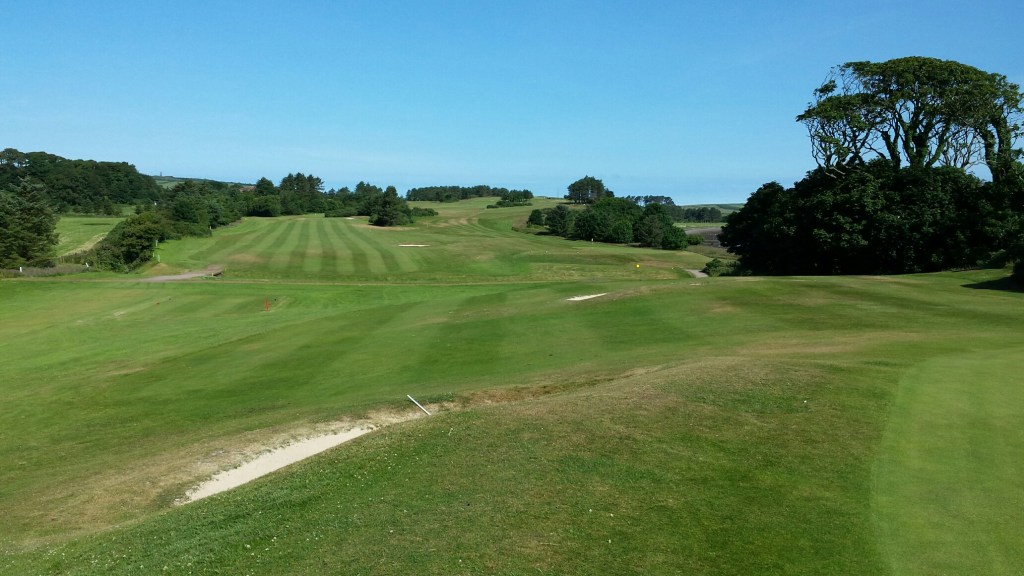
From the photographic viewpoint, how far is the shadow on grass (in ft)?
→ 103

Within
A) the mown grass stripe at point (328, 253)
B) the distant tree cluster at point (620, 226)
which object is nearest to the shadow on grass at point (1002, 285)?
the mown grass stripe at point (328, 253)

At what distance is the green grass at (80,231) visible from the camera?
99875 millimetres

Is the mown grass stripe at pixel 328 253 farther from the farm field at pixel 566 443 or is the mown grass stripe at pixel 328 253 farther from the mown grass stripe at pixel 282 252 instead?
the farm field at pixel 566 443

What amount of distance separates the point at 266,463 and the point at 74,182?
196762 millimetres

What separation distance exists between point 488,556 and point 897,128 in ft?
204

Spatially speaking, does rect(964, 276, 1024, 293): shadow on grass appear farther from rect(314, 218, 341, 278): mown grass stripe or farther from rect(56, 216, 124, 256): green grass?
rect(56, 216, 124, 256): green grass

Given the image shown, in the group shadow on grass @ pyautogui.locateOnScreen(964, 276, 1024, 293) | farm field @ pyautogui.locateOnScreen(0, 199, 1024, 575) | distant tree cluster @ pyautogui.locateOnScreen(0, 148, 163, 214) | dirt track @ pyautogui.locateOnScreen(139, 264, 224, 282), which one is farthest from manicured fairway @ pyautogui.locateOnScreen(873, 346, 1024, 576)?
distant tree cluster @ pyautogui.locateOnScreen(0, 148, 163, 214)

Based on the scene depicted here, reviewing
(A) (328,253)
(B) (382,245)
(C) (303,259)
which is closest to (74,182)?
(B) (382,245)

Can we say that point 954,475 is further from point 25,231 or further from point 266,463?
point 25,231

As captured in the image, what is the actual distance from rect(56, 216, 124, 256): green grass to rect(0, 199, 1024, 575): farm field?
258ft

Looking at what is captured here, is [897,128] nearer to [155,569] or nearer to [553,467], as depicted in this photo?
[553,467]

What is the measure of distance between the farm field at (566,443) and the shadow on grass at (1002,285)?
251mm

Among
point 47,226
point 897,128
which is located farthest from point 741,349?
point 47,226

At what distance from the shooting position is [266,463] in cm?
1422
